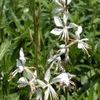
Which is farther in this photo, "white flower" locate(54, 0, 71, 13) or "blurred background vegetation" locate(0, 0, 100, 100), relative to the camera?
"blurred background vegetation" locate(0, 0, 100, 100)

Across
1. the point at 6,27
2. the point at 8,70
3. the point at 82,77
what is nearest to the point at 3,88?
the point at 8,70

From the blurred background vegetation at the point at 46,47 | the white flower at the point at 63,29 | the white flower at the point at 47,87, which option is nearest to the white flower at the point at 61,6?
the white flower at the point at 63,29

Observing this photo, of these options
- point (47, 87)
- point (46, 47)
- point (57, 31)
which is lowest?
point (46, 47)

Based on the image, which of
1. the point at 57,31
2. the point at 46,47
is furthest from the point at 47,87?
the point at 46,47

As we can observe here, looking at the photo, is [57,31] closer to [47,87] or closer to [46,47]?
[47,87]

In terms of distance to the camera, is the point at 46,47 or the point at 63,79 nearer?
the point at 63,79

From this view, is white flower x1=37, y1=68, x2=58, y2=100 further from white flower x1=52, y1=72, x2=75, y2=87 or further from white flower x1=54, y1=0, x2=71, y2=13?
white flower x1=54, y1=0, x2=71, y2=13

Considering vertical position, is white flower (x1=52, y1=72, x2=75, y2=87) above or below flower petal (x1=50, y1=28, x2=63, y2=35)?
below

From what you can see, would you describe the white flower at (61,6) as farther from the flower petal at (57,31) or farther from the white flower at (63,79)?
the white flower at (63,79)

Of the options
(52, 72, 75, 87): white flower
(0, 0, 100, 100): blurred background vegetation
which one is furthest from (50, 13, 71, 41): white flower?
(0, 0, 100, 100): blurred background vegetation
